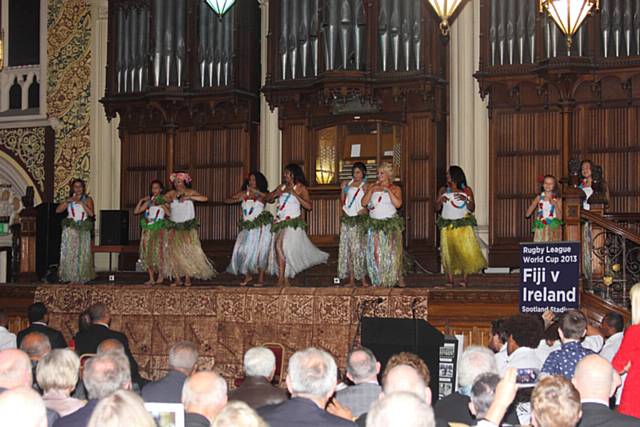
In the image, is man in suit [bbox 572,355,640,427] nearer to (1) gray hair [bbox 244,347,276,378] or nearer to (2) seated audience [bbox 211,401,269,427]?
(2) seated audience [bbox 211,401,269,427]

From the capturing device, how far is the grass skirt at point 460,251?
1305cm

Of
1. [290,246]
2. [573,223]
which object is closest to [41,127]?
[290,246]

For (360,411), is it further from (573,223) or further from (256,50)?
(256,50)

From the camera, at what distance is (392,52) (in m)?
14.7

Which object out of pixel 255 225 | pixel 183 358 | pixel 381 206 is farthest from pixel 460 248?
pixel 183 358

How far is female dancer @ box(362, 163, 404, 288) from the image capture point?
12.9 metres

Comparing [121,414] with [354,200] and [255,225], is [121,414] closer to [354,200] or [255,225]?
[354,200]

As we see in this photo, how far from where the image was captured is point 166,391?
658 cm

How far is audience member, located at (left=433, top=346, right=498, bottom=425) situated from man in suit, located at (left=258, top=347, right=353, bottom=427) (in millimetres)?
842

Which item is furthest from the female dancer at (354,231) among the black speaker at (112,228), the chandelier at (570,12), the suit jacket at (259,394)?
the suit jacket at (259,394)

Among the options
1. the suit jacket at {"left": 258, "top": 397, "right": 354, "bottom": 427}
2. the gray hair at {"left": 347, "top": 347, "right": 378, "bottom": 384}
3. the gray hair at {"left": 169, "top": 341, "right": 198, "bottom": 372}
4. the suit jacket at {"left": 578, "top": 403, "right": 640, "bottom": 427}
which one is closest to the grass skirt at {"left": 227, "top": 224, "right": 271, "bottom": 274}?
the gray hair at {"left": 169, "top": 341, "right": 198, "bottom": 372}

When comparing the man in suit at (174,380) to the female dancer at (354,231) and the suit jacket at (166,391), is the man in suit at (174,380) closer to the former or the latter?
the suit jacket at (166,391)

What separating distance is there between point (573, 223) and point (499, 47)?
3498 mm

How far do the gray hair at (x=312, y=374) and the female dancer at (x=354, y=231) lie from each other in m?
7.88
